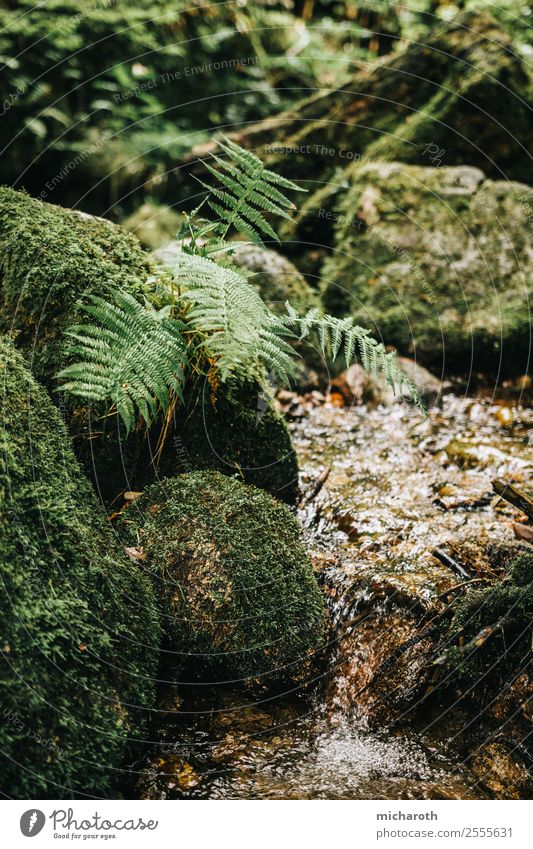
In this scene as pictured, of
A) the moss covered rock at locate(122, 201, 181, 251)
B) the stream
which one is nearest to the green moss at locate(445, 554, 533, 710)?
the stream

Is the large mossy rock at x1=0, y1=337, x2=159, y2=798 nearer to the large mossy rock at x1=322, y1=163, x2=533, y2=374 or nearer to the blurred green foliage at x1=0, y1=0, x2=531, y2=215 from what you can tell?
the large mossy rock at x1=322, y1=163, x2=533, y2=374

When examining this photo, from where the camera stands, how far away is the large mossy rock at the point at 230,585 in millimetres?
2631

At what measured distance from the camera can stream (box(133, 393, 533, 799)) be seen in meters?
2.26

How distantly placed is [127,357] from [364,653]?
1757 millimetres

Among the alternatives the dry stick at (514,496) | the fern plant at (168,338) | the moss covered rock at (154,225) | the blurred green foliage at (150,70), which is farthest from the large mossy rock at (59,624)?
the blurred green foliage at (150,70)

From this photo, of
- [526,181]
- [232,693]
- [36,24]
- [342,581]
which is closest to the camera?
[232,693]

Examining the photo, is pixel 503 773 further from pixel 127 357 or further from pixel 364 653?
pixel 127 357

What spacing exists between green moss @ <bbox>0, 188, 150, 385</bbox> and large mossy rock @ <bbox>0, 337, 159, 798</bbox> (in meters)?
0.42

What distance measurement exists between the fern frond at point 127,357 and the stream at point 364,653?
128cm

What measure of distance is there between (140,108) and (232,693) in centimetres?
1029
